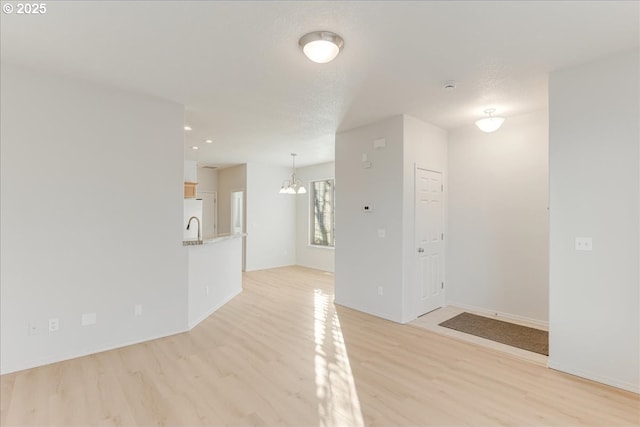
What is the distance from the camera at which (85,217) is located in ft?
10.1

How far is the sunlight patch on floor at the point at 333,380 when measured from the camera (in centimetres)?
212

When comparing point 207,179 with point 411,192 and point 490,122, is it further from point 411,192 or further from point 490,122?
point 490,122

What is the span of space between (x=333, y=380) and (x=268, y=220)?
5743mm

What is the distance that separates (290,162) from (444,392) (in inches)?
242

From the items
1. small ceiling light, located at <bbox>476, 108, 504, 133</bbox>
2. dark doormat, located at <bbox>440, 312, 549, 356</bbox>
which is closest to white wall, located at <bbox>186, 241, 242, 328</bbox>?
dark doormat, located at <bbox>440, 312, 549, 356</bbox>

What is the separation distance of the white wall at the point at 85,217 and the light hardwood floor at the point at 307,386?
285 millimetres

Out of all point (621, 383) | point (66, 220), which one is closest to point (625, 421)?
point (621, 383)

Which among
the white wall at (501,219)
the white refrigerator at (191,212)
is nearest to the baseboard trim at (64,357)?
the white refrigerator at (191,212)

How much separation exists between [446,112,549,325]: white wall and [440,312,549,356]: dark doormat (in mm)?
359

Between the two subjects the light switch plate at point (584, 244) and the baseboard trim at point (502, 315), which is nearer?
the light switch plate at point (584, 244)

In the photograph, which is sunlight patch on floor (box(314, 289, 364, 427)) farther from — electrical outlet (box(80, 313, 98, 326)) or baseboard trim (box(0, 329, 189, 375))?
electrical outlet (box(80, 313, 98, 326))

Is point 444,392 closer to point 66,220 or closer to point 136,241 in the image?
point 136,241

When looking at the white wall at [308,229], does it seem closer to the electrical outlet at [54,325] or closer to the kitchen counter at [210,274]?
the kitchen counter at [210,274]

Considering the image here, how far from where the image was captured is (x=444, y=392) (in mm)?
2428
